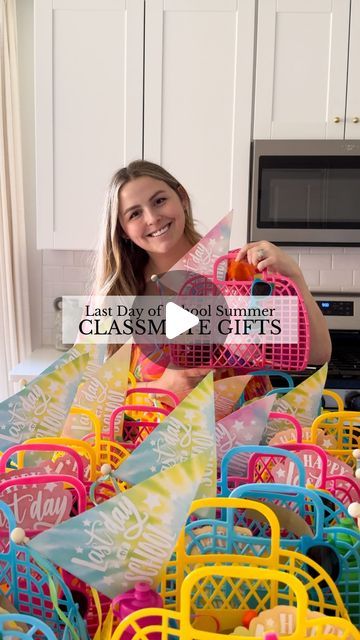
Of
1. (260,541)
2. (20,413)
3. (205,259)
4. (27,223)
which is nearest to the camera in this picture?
(260,541)

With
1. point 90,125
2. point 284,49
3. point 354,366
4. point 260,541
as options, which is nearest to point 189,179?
point 90,125

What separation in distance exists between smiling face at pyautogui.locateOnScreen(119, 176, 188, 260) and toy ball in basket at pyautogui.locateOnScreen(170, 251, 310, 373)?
445 millimetres

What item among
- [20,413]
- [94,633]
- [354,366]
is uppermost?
[20,413]

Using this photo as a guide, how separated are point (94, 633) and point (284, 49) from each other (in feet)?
7.07

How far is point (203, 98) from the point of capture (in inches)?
89.6

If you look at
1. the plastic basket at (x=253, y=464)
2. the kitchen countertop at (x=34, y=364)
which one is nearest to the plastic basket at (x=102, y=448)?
the plastic basket at (x=253, y=464)

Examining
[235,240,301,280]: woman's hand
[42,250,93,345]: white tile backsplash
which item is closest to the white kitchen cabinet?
[42,250,93,345]: white tile backsplash

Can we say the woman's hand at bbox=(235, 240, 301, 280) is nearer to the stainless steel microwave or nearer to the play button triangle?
the play button triangle

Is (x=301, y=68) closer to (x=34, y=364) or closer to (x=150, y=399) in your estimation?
(x=34, y=364)

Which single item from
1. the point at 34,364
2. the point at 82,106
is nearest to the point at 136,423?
the point at 34,364

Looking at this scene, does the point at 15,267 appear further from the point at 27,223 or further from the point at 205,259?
the point at 205,259

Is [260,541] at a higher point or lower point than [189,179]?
lower

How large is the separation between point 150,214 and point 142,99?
3.73ft

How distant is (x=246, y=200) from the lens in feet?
7.59
